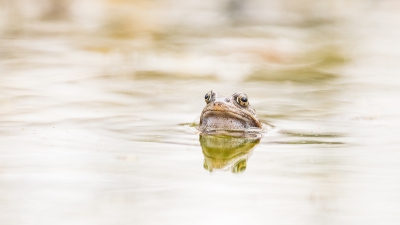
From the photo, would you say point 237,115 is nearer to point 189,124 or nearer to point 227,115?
point 227,115

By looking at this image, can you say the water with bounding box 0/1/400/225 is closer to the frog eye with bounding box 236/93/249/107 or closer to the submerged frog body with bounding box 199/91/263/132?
the submerged frog body with bounding box 199/91/263/132

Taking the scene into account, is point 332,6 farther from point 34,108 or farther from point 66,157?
point 66,157

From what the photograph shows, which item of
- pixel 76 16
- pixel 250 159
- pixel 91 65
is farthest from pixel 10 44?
pixel 250 159

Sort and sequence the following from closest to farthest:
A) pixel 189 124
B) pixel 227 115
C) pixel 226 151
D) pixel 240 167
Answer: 1. pixel 240 167
2. pixel 226 151
3. pixel 227 115
4. pixel 189 124

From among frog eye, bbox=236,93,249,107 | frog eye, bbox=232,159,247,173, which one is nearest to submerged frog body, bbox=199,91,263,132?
frog eye, bbox=236,93,249,107

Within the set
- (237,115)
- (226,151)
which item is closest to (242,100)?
(237,115)

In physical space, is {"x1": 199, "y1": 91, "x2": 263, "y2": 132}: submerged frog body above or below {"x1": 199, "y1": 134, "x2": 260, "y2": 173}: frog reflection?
above
